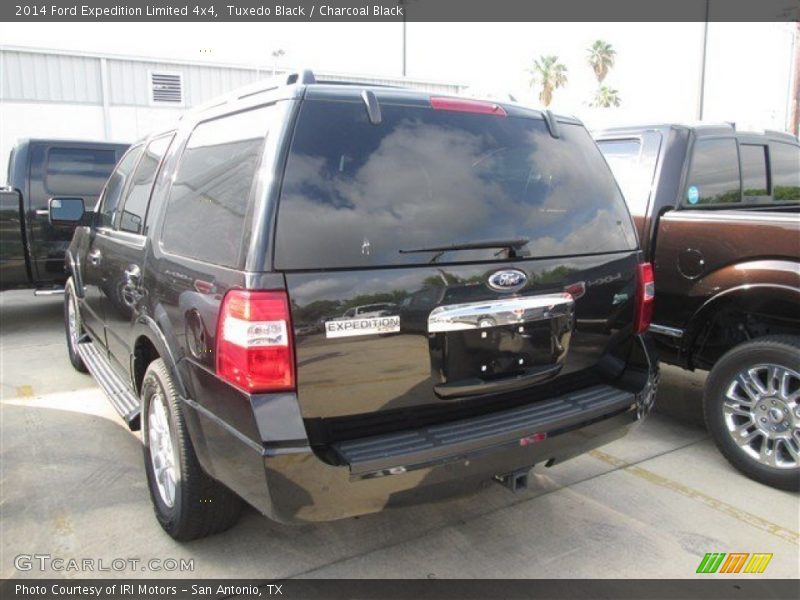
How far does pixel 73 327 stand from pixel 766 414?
545 centimetres

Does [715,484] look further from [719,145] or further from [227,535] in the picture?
[227,535]

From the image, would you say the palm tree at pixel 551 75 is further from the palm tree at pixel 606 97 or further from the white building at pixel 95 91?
the white building at pixel 95 91

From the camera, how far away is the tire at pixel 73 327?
536 cm

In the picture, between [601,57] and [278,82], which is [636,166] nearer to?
[278,82]

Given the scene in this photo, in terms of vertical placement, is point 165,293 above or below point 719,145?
below

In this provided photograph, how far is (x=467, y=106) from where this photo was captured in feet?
8.77

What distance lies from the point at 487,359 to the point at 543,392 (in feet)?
1.40

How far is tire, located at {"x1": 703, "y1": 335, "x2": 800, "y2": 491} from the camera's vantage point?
3.46 m

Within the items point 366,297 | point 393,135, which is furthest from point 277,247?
point 393,135

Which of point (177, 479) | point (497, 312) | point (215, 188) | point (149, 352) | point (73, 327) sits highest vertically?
point (215, 188)

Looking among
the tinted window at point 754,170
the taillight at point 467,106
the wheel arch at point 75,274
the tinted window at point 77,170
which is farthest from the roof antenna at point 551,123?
the tinted window at point 77,170

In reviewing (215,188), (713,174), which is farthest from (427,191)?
(713,174)

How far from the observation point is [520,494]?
11.5 feet

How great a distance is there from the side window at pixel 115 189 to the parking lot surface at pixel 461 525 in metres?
1.54
